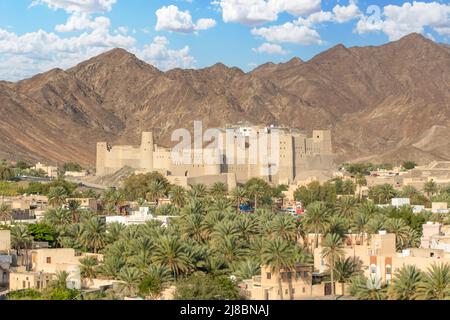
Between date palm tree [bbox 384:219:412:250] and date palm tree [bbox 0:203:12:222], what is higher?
date palm tree [bbox 0:203:12:222]

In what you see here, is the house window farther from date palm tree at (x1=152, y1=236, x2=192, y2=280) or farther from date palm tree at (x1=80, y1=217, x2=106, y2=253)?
date palm tree at (x1=80, y1=217, x2=106, y2=253)

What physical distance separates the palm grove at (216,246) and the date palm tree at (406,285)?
2cm

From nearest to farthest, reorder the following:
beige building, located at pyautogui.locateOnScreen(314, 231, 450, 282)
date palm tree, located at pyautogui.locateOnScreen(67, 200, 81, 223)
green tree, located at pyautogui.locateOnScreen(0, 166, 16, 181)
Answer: beige building, located at pyautogui.locateOnScreen(314, 231, 450, 282)
date palm tree, located at pyautogui.locateOnScreen(67, 200, 81, 223)
green tree, located at pyautogui.locateOnScreen(0, 166, 16, 181)

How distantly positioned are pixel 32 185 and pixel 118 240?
32.5 m

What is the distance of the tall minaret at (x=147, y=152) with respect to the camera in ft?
254

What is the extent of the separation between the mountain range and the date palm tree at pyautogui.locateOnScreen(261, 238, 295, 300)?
81.3m

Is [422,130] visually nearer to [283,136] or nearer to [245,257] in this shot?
[283,136]

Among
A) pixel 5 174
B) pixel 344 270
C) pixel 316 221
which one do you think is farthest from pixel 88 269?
pixel 5 174

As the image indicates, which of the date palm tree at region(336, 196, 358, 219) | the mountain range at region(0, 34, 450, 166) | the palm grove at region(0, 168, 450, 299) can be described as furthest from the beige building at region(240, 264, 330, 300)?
the mountain range at region(0, 34, 450, 166)

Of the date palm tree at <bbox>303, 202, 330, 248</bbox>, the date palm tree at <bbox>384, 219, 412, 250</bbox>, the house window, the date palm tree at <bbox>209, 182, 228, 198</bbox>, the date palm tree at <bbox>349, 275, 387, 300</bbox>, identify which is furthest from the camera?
the date palm tree at <bbox>209, 182, 228, 198</bbox>

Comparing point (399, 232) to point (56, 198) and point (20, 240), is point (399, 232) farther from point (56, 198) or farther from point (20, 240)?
point (56, 198)

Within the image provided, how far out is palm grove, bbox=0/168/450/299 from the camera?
2460cm

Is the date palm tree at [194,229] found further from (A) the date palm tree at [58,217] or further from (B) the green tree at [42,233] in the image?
(A) the date palm tree at [58,217]

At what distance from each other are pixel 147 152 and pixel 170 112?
65199 mm
